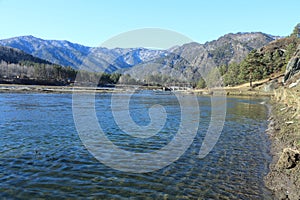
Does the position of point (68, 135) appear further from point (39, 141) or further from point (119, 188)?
point (119, 188)

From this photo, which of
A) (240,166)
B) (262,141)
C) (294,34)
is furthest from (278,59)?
(240,166)

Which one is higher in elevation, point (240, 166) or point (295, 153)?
point (295, 153)

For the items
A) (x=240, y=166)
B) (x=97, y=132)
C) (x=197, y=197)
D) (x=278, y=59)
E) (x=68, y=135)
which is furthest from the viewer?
→ (x=278, y=59)

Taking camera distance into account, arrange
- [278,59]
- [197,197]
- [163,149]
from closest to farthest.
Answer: [197,197] < [163,149] < [278,59]

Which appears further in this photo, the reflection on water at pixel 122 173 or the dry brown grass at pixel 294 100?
the dry brown grass at pixel 294 100

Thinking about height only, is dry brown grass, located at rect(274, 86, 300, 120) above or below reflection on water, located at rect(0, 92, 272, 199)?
above

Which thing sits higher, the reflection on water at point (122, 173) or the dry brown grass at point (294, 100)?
the dry brown grass at point (294, 100)

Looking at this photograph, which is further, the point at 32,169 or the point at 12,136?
the point at 12,136

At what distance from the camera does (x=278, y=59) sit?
125375 millimetres

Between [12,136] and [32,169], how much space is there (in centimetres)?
902

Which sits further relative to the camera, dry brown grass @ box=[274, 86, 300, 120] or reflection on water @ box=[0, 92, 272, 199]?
dry brown grass @ box=[274, 86, 300, 120]

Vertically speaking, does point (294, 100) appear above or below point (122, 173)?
above

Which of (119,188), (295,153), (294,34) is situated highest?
(294,34)

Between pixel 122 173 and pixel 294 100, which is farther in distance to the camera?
pixel 294 100
